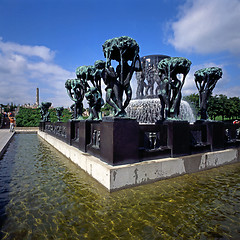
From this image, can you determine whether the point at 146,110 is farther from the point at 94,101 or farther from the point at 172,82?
the point at 172,82

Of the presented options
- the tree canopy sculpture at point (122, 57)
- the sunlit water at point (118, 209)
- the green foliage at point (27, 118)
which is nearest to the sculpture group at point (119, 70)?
the tree canopy sculpture at point (122, 57)

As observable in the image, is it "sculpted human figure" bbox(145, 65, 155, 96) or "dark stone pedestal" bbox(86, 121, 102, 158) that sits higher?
"sculpted human figure" bbox(145, 65, 155, 96)

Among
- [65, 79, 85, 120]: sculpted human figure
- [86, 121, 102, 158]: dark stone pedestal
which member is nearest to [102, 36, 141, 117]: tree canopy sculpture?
[86, 121, 102, 158]: dark stone pedestal

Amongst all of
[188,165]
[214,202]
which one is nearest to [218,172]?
[188,165]

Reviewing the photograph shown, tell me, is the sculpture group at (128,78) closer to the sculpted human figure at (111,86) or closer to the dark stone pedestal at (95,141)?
the sculpted human figure at (111,86)

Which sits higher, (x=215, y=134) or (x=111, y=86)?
(x=111, y=86)

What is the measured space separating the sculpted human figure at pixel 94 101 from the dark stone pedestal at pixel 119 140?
3.66 metres

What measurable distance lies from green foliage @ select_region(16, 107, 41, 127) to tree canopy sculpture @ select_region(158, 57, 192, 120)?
32.6 m

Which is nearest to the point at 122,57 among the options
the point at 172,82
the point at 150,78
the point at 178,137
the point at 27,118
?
the point at 172,82

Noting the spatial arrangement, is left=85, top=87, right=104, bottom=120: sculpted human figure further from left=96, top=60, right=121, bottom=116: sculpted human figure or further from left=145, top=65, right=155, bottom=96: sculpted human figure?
left=145, top=65, right=155, bottom=96: sculpted human figure

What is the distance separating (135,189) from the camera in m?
4.04

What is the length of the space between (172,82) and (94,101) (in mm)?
3780

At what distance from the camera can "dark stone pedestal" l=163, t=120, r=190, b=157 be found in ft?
17.4

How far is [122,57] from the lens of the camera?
4.82 m
